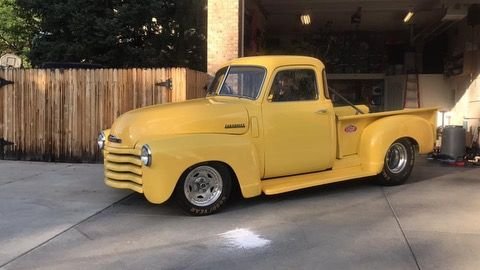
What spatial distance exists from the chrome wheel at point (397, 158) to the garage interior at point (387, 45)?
173 inches

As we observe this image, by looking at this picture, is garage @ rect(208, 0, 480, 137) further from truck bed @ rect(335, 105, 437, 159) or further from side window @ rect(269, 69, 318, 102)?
side window @ rect(269, 69, 318, 102)

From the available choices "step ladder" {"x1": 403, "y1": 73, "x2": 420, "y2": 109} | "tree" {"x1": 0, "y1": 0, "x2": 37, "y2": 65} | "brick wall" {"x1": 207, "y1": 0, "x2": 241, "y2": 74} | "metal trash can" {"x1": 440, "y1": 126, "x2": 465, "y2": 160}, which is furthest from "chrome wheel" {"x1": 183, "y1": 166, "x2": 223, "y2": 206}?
"tree" {"x1": 0, "y1": 0, "x2": 37, "y2": 65}

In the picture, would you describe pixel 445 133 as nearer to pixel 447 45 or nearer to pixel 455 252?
pixel 455 252

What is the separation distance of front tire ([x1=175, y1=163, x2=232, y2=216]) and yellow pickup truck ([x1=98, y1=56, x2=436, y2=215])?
0.01m

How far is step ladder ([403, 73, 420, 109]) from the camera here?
1983cm

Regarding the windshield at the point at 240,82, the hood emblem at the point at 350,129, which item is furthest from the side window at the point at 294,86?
the hood emblem at the point at 350,129

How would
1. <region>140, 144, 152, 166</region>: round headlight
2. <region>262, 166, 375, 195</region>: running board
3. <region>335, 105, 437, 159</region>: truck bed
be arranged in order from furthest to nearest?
<region>335, 105, 437, 159</region>: truck bed < <region>262, 166, 375, 195</region>: running board < <region>140, 144, 152, 166</region>: round headlight

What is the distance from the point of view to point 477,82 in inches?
608

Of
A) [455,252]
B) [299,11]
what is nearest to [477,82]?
[299,11]

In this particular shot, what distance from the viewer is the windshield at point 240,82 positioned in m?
8.10

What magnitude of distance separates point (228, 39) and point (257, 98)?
473cm

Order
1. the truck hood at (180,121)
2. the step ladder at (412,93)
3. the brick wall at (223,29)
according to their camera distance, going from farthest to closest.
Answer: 1. the step ladder at (412,93)
2. the brick wall at (223,29)
3. the truck hood at (180,121)

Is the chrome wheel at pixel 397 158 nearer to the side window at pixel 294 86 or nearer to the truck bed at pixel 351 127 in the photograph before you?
the truck bed at pixel 351 127

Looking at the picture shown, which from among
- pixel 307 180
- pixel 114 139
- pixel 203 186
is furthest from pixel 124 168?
→ pixel 307 180
